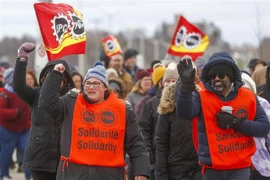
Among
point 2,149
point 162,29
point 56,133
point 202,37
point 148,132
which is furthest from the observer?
point 162,29

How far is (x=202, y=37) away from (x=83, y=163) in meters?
8.29

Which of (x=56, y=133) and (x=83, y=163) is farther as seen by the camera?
(x=56, y=133)

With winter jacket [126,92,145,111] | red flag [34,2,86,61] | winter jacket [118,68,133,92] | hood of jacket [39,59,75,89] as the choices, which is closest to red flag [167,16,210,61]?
winter jacket [118,68,133,92]

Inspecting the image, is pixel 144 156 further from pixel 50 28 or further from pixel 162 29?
pixel 162 29

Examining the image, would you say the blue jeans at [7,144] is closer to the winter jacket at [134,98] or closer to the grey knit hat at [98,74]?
the winter jacket at [134,98]

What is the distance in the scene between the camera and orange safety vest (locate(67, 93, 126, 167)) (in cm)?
699

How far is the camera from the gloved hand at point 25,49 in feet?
24.2

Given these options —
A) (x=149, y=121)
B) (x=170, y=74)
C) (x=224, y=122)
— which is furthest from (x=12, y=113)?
(x=224, y=122)

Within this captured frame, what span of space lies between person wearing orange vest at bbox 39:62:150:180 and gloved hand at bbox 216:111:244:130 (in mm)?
765

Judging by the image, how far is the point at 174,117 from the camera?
27.5ft

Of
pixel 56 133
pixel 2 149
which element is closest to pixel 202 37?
pixel 2 149

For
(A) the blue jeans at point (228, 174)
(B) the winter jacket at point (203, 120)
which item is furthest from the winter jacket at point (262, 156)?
(A) the blue jeans at point (228, 174)

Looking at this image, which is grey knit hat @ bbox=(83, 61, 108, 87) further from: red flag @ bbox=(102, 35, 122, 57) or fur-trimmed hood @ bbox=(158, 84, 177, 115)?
red flag @ bbox=(102, 35, 122, 57)

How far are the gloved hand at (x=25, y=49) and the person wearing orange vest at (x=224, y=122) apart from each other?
5.23 ft
